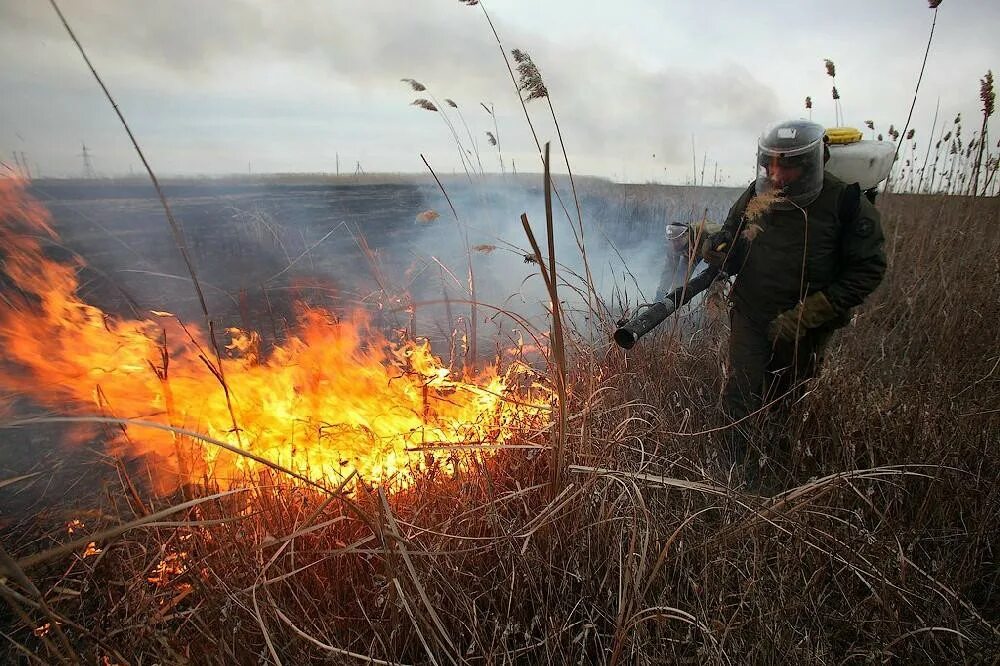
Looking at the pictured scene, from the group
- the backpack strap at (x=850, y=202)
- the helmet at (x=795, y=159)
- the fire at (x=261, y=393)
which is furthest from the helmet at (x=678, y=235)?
the fire at (x=261, y=393)

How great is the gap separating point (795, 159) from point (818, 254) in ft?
1.79

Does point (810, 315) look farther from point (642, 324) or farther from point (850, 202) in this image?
point (642, 324)

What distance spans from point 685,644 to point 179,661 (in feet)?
4.33

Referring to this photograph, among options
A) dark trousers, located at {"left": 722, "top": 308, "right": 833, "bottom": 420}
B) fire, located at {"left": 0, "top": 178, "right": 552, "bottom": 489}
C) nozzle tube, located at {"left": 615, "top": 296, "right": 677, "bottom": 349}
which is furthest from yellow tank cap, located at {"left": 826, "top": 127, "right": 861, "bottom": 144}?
fire, located at {"left": 0, "top": 178, "right": 552, "bottom": 489}

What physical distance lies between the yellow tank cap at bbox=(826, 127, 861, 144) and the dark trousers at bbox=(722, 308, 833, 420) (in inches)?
46.1

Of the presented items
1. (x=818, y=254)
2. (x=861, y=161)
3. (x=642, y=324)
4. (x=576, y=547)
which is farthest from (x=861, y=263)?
(x=576, y=547)

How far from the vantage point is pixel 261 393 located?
236 cm

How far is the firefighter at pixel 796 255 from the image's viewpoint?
2691 mm

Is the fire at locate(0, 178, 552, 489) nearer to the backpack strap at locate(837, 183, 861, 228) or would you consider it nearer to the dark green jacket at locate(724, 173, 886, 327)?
the dark green jacket at locate(724, 173, 886, 327)

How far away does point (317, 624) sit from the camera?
1.44m

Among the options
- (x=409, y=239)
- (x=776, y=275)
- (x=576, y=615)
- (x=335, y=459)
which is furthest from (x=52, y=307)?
(x=409, y=239)

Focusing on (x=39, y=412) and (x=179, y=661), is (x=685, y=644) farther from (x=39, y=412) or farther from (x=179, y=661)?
(x=39, y=412)

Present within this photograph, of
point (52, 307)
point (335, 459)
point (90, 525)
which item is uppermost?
point (52, 307)

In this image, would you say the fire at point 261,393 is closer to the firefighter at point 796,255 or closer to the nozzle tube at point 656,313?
the nozzle tube at point 656,313
